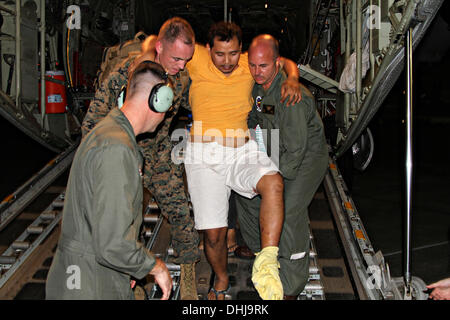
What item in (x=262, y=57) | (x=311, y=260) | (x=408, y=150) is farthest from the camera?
(x=311, y=260)

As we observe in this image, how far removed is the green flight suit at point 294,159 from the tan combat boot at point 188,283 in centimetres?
75

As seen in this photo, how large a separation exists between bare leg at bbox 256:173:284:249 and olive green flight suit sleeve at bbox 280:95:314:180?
1.27 feet

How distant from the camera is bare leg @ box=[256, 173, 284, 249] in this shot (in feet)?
8.90

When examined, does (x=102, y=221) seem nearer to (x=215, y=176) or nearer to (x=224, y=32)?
(x=215, y=176)

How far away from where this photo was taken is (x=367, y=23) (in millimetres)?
3904

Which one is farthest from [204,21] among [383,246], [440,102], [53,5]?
[440,102]

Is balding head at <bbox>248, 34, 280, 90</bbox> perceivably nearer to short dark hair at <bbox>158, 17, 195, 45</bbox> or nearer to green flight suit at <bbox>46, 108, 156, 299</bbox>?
short dark hair at <bbox>158, 17, 195, 45</bbox>

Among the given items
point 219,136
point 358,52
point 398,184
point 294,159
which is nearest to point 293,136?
point 294,159

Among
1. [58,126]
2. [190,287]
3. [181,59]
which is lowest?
[190,287]

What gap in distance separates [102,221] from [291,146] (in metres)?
1.90

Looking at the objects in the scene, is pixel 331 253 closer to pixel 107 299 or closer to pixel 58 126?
pixel 107 299

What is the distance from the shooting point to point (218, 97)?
3.23 metres

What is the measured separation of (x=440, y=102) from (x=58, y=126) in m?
28.2

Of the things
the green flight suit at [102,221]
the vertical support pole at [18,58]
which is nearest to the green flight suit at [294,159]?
the green flight suit at [102,221]
